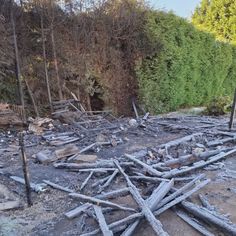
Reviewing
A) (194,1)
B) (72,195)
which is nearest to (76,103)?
(72,195)

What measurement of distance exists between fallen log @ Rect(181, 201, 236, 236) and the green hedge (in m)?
8.15

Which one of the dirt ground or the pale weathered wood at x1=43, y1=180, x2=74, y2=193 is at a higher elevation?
the pale weathered wood at x1=43, y1=180, x2=74, y2=193

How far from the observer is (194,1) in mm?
29047

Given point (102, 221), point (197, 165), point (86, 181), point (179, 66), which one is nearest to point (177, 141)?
point (197, 165)

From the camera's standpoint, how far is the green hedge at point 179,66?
11.9 meters

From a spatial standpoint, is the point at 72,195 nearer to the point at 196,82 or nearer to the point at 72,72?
the point at 72,72

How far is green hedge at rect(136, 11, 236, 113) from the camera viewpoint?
11.9 meters

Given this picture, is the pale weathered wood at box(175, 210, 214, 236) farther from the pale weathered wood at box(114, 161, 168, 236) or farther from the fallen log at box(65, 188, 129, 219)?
→ the fallen log at box(65, 188, 129, 219)

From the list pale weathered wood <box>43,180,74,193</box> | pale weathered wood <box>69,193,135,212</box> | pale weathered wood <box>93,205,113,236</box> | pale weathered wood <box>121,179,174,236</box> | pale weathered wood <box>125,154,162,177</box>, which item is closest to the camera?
pale weathered wood <box>93,205,113,236</box>

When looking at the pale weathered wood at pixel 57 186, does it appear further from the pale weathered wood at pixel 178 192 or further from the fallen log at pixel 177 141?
the fallen log at pixel 177 141

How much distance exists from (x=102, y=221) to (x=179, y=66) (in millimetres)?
10568

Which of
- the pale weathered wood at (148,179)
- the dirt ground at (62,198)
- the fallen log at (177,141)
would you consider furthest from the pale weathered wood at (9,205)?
the fallen log at (177,141)

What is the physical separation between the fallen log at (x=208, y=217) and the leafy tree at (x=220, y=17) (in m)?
22.8

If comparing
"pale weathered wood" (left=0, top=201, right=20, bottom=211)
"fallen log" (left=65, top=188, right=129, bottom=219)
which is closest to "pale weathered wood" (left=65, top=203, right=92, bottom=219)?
"fallen log" (left=65, top=188, right=129, bottom=219)
